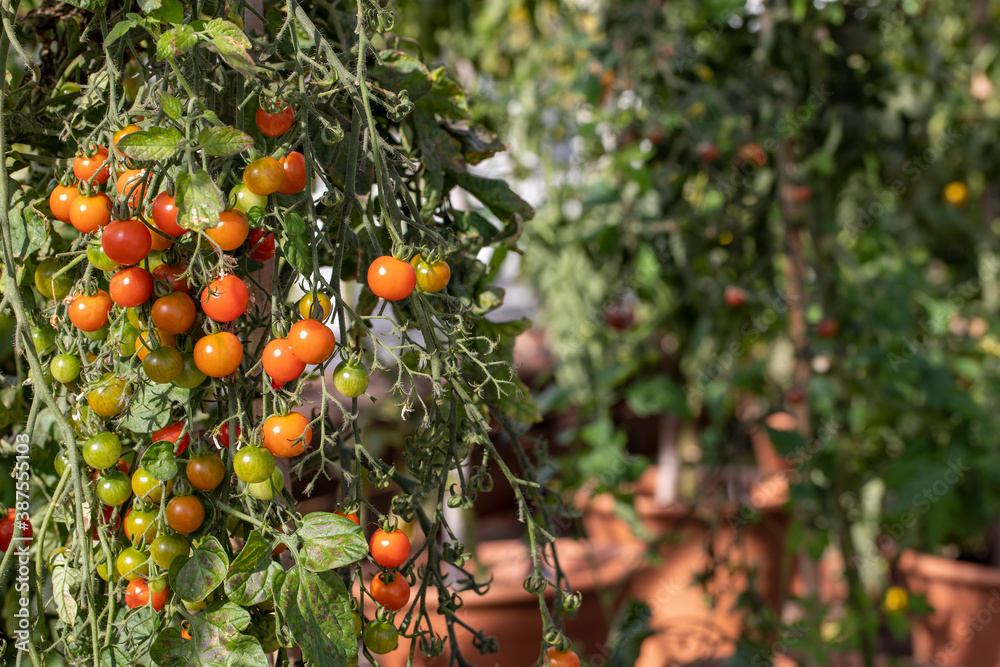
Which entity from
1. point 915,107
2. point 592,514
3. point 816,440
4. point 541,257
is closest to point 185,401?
point 816,440

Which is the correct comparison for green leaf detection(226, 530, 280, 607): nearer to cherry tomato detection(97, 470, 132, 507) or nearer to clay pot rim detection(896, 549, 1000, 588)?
cherry tomato detection(97, 470, 132, 507)

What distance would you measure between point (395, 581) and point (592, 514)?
1.72 m

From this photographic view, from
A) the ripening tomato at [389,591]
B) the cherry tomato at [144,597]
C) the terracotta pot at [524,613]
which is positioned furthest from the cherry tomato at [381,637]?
the terracotta pot at [524,613]

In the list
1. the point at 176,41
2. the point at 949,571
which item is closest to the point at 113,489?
the point at 176,41

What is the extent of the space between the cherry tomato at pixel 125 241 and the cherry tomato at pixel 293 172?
0.24 feet

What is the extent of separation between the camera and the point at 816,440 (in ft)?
4.07

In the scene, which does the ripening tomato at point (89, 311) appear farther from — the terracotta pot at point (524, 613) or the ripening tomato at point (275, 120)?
the terracotta pot at point (524, 613)

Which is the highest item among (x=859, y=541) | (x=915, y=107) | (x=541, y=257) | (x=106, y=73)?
(x=106, y=73)

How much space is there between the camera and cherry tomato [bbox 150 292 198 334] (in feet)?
1.23

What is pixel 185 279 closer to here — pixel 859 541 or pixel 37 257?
pixel 37 257

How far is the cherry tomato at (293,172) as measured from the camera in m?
0.40

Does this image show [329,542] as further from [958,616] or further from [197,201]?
[958,616]

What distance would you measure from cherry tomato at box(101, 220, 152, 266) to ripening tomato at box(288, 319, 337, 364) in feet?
0.29

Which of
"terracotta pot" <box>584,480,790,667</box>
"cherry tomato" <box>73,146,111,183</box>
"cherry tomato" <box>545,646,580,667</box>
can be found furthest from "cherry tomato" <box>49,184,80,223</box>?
"terracotta pot" <box>584,480,790,667</box>
